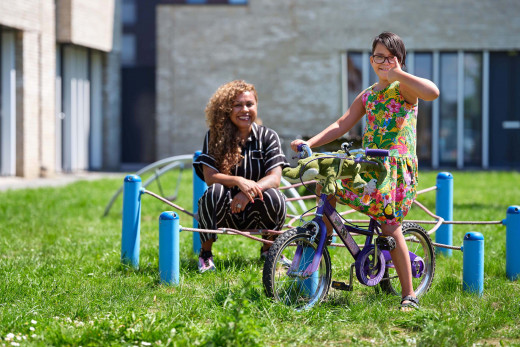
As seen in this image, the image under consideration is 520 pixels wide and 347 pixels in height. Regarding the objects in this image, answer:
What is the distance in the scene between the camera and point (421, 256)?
471cm

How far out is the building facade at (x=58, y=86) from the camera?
48.3ft

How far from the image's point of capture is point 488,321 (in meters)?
3.77

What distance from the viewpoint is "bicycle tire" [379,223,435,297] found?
14.5 feet

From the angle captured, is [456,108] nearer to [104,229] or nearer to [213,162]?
[104,229]

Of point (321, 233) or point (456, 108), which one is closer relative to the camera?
point (321, 233)

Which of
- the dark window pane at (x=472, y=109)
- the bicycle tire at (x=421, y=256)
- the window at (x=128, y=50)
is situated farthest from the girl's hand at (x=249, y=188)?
the window at (x=128, y=50)

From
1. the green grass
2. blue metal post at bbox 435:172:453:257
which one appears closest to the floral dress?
the green grass

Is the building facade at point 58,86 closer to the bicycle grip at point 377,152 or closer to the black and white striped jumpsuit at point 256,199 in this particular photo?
the black and white striped jumpsuit at point 256,199

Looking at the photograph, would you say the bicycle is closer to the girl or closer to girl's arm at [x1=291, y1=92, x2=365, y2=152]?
the girl

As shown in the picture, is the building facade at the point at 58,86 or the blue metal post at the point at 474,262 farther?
the building facade at the point at 58,86

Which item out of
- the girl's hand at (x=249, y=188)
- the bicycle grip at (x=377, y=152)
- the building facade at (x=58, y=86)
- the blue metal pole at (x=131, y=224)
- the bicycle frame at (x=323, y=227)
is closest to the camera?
the bicycle grip at (x=377, y=152)

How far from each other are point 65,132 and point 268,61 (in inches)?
220

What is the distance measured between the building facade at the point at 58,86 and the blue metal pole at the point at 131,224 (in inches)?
379

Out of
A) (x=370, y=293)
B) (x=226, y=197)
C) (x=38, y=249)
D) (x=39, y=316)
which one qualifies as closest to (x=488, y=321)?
(x=370, y=293)
